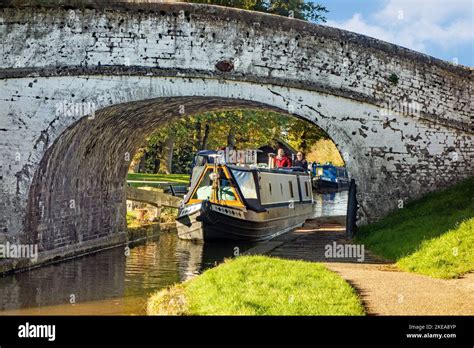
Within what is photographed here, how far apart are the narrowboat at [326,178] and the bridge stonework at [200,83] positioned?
32647 mm

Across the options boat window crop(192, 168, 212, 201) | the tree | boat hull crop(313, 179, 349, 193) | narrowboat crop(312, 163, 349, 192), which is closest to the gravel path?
boat window crop(192, 168, 212, 201)

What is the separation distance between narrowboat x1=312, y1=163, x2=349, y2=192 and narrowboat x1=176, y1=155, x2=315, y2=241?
2613cm

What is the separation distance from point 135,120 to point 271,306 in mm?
8831

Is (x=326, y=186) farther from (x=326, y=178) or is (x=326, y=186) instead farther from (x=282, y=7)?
(x=282, y=7)

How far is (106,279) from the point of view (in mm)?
12742

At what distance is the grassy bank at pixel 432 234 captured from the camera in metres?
10.3

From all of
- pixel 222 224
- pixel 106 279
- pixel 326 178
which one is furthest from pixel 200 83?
pixel 326 178

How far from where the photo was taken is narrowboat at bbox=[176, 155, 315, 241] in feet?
58.9

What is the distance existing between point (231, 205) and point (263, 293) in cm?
998

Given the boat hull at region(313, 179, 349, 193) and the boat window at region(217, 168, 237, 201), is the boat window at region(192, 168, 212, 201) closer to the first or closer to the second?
the boat window at region(217, 168, 237, 201)

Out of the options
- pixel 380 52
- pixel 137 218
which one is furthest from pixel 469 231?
pixel 137 218

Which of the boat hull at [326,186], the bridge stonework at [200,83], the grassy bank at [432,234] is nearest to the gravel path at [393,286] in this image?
the grassy bank at [432,234]

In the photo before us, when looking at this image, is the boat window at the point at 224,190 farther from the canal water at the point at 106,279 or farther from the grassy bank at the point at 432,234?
the grassy bank at the point at 432,234
